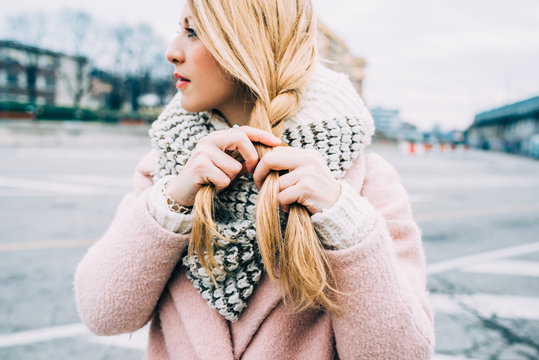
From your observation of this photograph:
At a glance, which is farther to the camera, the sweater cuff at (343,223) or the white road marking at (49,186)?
the white road marking at (49,186)

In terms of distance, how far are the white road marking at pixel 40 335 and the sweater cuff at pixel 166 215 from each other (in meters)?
2.68

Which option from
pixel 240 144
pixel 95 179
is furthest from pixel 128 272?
pixel 95 179

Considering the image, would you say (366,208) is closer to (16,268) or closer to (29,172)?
(16,268)

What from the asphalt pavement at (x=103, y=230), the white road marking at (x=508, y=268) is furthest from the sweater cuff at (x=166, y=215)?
the white road marking at (x=508, y=268)

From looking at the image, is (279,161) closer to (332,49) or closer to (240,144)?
(240,144)

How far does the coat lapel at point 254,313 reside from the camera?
1144 millimetres

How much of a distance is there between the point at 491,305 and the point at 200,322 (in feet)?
12.4

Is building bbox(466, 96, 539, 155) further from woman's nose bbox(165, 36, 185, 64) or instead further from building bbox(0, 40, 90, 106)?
building bbox(0, 40, 90, 106)

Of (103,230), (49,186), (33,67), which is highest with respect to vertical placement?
(103,230)

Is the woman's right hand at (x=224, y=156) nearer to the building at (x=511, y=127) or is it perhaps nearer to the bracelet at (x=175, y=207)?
the bracelet at (x=175, y=207)

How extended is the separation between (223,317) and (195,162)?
0.50 metres

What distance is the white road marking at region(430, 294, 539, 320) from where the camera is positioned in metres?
3.81

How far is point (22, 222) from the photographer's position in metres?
5.93

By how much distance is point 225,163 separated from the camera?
3.17ft
